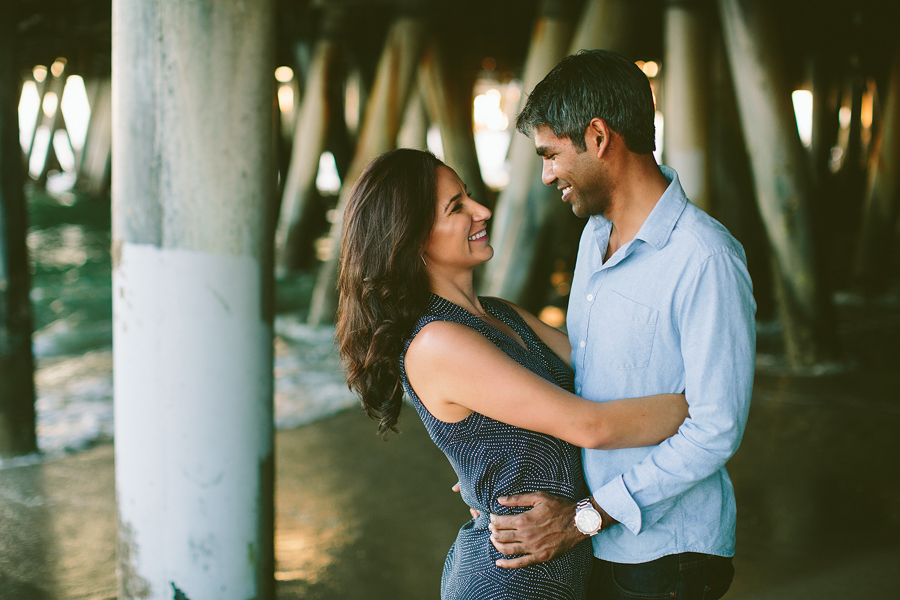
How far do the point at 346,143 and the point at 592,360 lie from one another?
14.9 meters

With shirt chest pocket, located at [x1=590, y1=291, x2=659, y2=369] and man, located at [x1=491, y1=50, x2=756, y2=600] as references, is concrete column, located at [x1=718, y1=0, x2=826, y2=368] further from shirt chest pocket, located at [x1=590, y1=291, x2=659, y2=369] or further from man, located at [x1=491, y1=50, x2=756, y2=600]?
shirt chest pocket, located at [x1=590, y1=291, x2=659, y2=369]

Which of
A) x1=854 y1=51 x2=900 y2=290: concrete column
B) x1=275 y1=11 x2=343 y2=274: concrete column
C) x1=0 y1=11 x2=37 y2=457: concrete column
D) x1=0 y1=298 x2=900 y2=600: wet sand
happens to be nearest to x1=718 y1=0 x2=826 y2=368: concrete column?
x1=0 y1=298 x2=900 y2=600: wet sand

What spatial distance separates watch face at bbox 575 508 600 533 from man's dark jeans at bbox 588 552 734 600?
0.49ft

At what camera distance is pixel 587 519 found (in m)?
1.72

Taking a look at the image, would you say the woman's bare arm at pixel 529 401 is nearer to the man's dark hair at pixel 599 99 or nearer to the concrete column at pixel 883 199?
the man's dark hair at pixel 599 99

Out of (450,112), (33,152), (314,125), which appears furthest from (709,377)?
(33,152)

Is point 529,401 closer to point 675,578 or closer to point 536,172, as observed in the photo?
point 675,578

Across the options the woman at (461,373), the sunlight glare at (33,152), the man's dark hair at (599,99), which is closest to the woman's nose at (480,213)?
the woman at (461,373)

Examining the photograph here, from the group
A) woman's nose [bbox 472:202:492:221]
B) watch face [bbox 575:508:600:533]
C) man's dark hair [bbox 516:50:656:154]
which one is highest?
man's dark hair [bbox 516:50:656:154]

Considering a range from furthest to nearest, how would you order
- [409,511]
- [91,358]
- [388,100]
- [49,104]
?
[49,104] < [388,100] < [91,358] < [409,511]

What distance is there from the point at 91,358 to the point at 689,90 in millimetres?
6958

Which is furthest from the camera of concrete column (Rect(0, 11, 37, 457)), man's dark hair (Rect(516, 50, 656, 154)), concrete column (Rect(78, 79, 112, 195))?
concrete column (Rect(78, 79, 112, 195))

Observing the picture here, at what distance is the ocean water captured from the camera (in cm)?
632

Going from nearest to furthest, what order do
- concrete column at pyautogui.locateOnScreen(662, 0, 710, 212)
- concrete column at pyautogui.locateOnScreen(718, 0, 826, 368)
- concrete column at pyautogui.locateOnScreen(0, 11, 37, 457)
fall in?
concrete column at pyautogui.locateOnScreen(0, 11, 37, 457)
concrete column at pyautogui.locateOnScreen(718, 0, 826, 368)
concrete column at pyautogui.locateOnScreen(662, 0, 710, 212)
